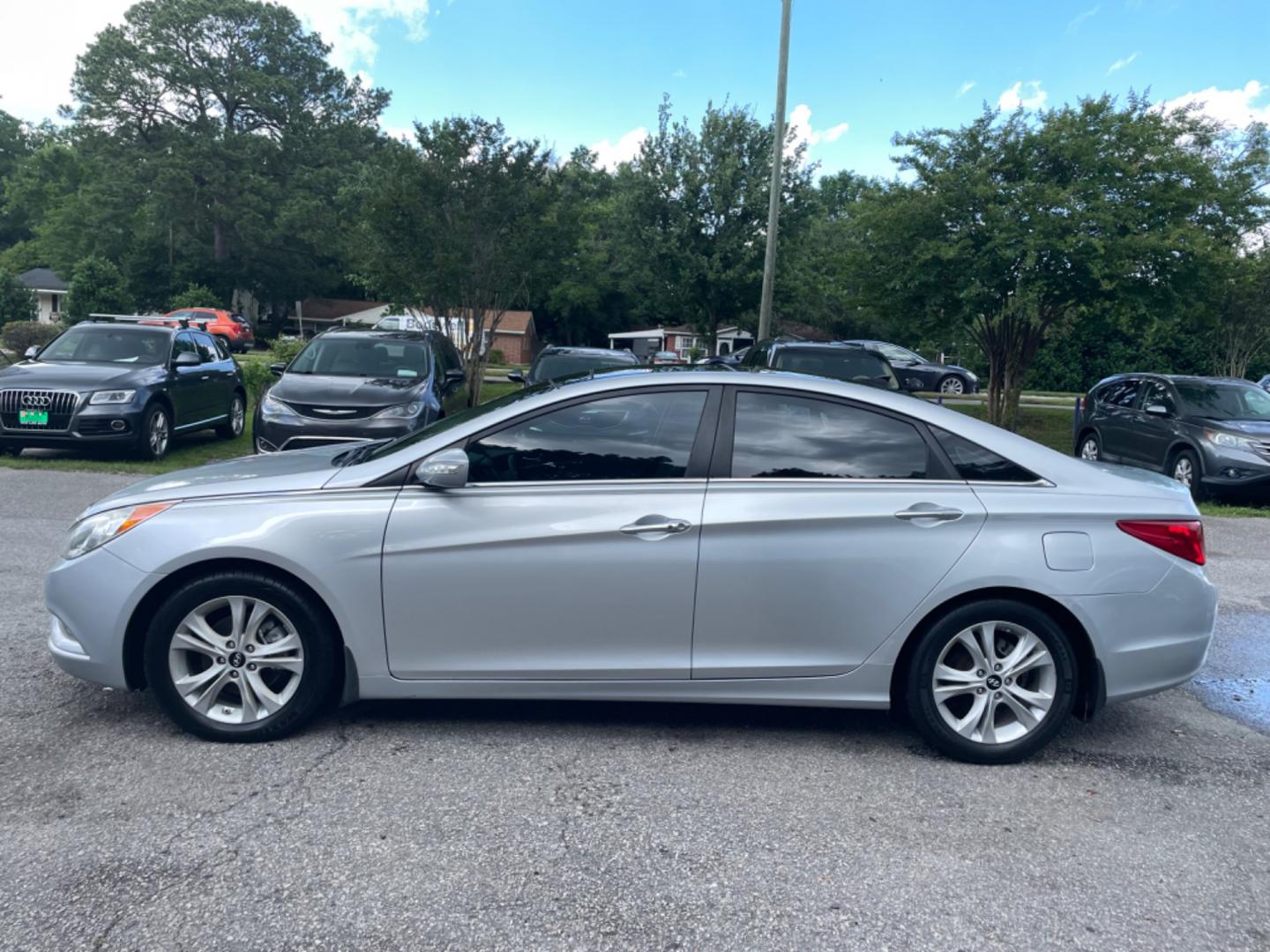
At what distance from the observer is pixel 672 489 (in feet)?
13.1

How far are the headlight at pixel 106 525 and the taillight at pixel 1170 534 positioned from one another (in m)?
3.91

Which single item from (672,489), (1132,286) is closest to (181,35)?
(1132,286)

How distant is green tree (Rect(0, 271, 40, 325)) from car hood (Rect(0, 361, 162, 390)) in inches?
1252

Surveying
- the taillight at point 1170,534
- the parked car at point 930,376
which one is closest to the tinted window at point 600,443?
the taillight at point 1170,534

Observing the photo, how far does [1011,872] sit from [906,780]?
688 mm

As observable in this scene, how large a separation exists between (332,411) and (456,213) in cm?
747

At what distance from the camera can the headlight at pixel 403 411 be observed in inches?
411

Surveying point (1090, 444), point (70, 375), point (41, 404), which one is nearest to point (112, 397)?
point (70, 375)

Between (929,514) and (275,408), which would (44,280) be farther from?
(929,514)

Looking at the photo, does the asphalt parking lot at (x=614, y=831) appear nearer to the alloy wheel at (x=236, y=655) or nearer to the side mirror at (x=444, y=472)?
the alloy wheel at (x=236, y=655)

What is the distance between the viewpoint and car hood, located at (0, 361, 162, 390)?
10945mm

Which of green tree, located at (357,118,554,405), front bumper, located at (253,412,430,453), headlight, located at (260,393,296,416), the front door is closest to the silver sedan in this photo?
the front door

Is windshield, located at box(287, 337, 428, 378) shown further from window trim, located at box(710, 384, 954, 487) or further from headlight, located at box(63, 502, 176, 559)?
window trim, located at box(710, 384, 954, 487)

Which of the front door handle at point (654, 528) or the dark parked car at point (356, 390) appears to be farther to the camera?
the dark parked car at point (356, 390)
